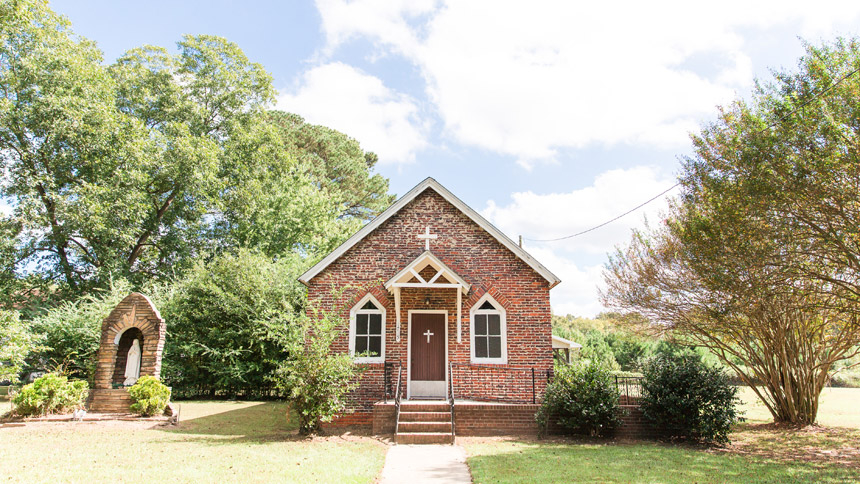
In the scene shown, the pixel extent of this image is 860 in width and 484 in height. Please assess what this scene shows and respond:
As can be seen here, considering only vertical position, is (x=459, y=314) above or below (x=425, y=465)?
above

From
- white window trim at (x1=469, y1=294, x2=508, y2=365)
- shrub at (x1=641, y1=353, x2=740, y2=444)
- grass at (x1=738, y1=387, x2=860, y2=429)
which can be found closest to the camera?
shrub at (x1=641, y1=353, x2=740, y2=444)

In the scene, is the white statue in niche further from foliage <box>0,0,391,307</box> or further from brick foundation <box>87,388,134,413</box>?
foliage <box>0,0,391,307</box>

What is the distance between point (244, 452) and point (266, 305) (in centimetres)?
1021

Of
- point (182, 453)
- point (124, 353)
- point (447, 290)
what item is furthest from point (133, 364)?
point (447, 290)

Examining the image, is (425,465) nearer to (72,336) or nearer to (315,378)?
(315,378)

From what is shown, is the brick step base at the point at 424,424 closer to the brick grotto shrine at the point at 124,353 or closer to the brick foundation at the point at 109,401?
the brick grotto shrine at the point at 124,353

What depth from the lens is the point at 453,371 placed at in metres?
13.6

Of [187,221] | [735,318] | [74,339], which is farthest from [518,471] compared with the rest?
[187,221]

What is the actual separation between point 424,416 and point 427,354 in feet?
7.51

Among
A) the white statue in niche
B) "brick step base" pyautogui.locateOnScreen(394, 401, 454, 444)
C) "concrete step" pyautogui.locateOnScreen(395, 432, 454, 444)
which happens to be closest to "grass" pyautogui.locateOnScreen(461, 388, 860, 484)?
"concrete step" pyautogui.locateOnScreen(395, 432, 454, 444)

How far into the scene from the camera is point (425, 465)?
9.00m

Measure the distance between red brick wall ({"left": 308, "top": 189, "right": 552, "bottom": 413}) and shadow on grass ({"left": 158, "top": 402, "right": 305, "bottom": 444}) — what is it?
2.11 metres

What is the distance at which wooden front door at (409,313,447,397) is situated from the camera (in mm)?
13836

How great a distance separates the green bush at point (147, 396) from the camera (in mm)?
13141
